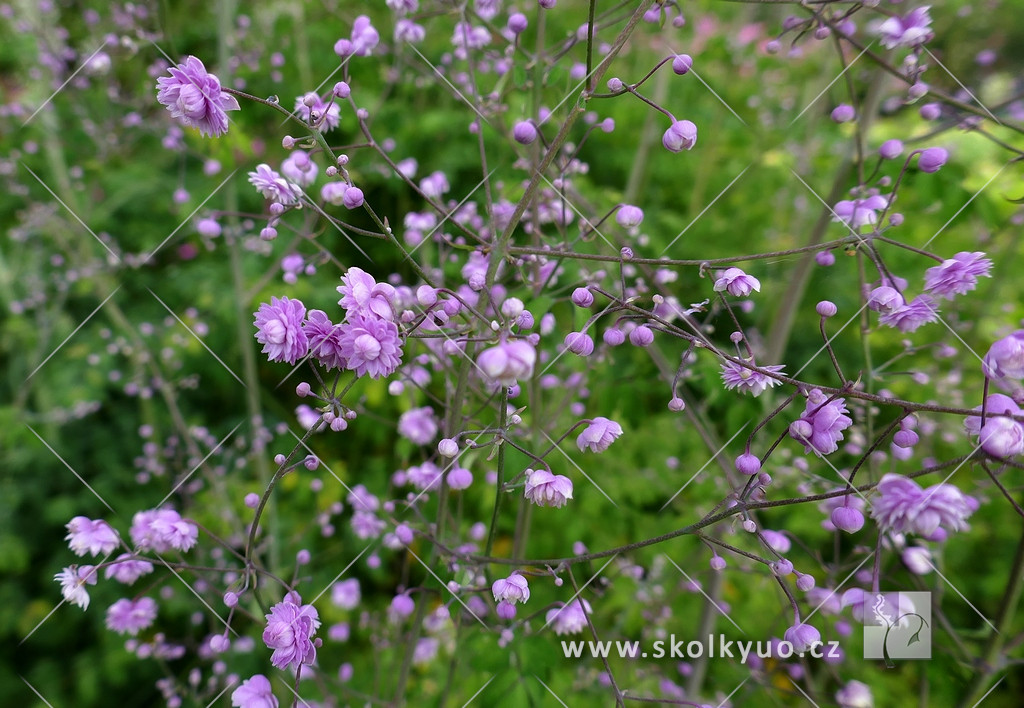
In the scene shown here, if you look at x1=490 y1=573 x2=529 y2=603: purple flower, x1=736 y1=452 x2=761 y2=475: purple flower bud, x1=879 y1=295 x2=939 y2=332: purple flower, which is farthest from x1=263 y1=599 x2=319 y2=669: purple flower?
x1=879 y1=295 x2=939 y2=332: purple flower

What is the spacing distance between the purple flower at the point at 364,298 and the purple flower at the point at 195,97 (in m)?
0.28

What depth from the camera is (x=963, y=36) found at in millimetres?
4934

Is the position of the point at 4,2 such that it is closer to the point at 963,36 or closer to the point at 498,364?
the point at 498,364

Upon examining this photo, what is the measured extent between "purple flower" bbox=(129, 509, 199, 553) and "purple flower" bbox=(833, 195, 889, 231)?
126 centimetres

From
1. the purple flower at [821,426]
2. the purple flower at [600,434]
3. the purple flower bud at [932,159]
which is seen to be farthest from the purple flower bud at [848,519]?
the purple flower bud at [932,159]

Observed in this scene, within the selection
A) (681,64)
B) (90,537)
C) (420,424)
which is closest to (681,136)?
(681,64)

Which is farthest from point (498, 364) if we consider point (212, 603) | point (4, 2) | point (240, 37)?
point (4, 2)

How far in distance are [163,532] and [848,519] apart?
3.44 ft

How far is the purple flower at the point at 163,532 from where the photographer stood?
3.35ft

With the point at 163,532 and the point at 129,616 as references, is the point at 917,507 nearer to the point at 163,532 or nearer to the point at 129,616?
the point at 163,532

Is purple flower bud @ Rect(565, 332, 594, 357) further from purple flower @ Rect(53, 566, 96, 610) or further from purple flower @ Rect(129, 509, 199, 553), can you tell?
purple flower @ Rect(53, 566, 96, 610)

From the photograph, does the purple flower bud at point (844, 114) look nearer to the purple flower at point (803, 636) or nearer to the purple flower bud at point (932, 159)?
the purple flower bud at point (932, 159)

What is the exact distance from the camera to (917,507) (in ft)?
2.26

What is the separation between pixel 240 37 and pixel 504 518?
210 centimetres
